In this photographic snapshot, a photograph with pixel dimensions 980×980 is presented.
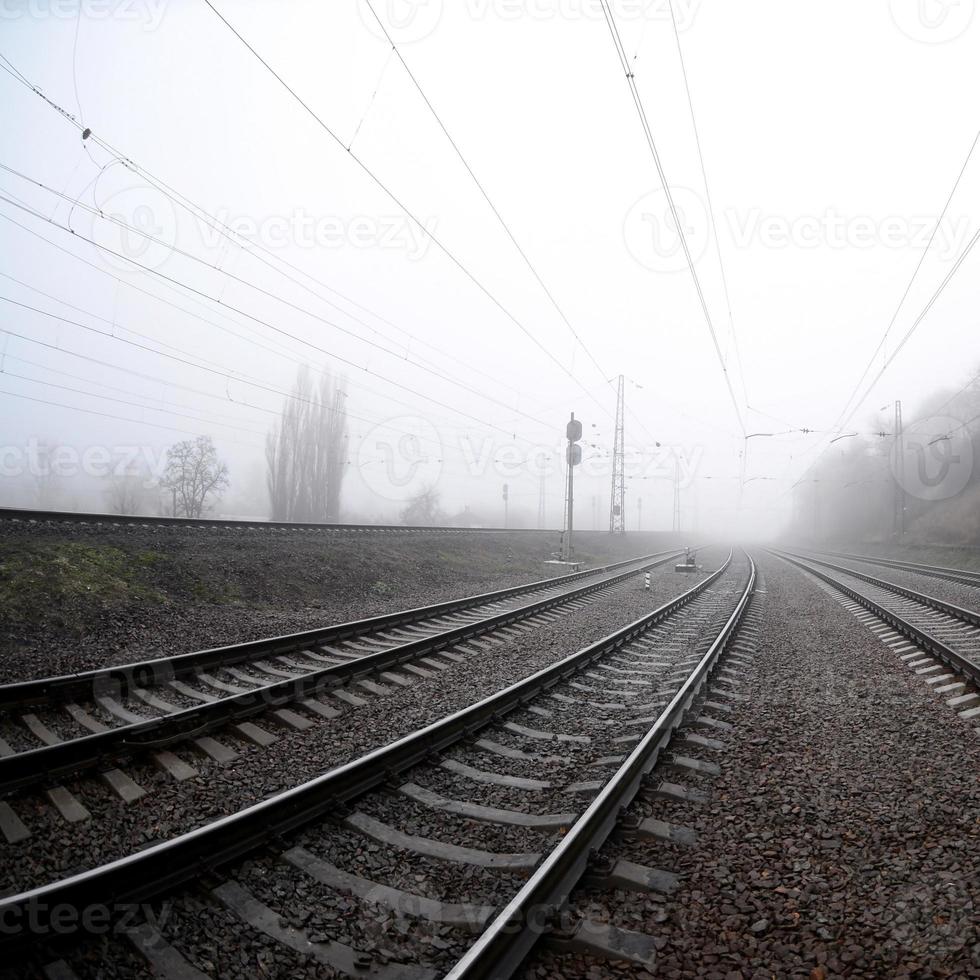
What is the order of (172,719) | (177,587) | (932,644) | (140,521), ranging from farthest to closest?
(140,521), (177,587), (932,644), (172,719)

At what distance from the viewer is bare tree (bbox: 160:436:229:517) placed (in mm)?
38062

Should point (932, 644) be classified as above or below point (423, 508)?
below

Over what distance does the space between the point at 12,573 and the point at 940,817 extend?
39.9 feet

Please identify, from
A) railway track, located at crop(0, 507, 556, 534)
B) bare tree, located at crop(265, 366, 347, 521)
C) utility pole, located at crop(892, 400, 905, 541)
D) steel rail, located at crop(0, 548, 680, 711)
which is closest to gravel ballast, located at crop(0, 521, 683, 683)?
railway track, located at crop(0, 507, 556, 534)

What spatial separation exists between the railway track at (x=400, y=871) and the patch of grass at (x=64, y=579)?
7059 mm

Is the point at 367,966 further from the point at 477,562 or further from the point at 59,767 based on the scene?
the point at 477,562

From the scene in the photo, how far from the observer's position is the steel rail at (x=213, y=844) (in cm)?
258

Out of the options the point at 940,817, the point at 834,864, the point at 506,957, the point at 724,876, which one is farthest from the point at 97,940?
the point at 940,817

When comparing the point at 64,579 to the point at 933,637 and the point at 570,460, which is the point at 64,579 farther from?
the point at 570,460

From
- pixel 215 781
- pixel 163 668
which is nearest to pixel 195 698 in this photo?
pixel 163 668

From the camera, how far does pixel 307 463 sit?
1668 inches

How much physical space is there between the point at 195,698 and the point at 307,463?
37.9 m

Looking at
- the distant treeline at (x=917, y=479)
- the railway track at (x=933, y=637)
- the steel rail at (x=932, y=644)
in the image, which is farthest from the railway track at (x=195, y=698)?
the distant treeline at (x=917, y=479)

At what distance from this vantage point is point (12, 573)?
918 cm
